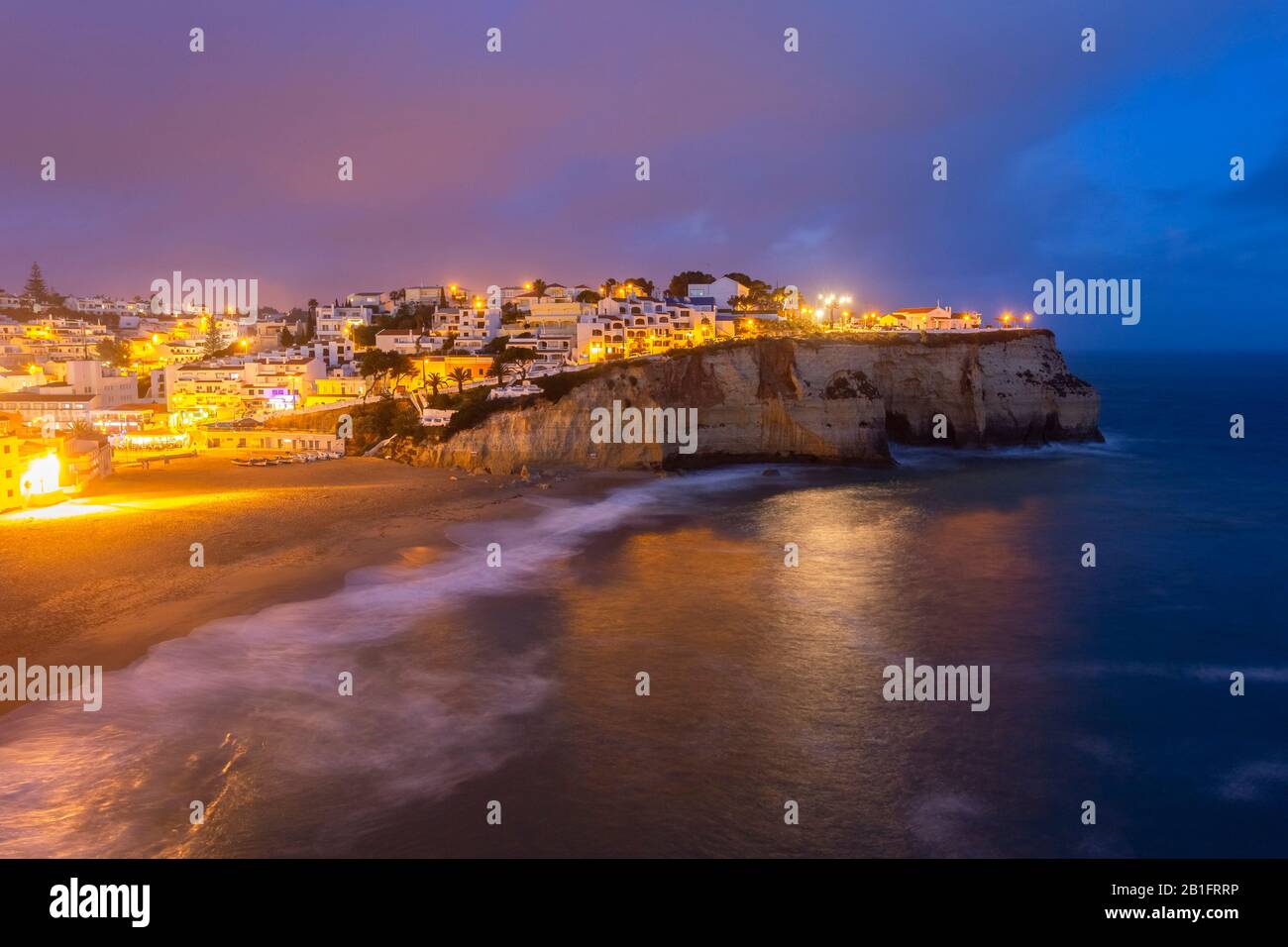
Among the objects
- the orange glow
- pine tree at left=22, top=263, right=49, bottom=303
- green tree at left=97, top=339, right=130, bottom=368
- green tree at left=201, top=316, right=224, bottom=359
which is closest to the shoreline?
the orange glow

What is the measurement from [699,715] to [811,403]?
38.0 meters

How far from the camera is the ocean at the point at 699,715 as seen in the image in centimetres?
1369

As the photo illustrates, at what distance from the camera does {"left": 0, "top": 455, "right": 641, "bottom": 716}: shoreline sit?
2233 cm

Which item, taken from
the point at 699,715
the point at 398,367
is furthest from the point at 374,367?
the point at 699,715

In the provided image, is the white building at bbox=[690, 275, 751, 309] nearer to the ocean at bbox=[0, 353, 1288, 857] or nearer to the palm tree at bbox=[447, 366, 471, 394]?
the palm tree at bbox=[447, 366, 471, 394]

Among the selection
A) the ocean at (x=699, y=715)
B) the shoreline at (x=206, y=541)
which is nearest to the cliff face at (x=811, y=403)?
the shoreline at (x=206, y=541)

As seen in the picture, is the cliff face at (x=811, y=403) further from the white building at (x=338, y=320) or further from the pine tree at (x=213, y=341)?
the pine tree at (x=213, y=341)

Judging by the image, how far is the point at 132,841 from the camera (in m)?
12.9

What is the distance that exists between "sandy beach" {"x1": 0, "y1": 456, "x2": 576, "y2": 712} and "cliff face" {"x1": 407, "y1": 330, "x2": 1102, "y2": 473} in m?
5.06

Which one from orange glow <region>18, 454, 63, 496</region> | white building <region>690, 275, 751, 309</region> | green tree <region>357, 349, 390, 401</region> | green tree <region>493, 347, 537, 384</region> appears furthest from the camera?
white building <region>690, 275, 751, 309</region>

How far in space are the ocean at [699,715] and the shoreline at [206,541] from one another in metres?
1.74

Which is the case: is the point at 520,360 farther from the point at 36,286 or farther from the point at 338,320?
the point at 36,286

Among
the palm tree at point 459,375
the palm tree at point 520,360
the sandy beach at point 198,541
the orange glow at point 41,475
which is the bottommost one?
the sandy beach at point 198,541

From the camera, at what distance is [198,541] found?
101 ft
